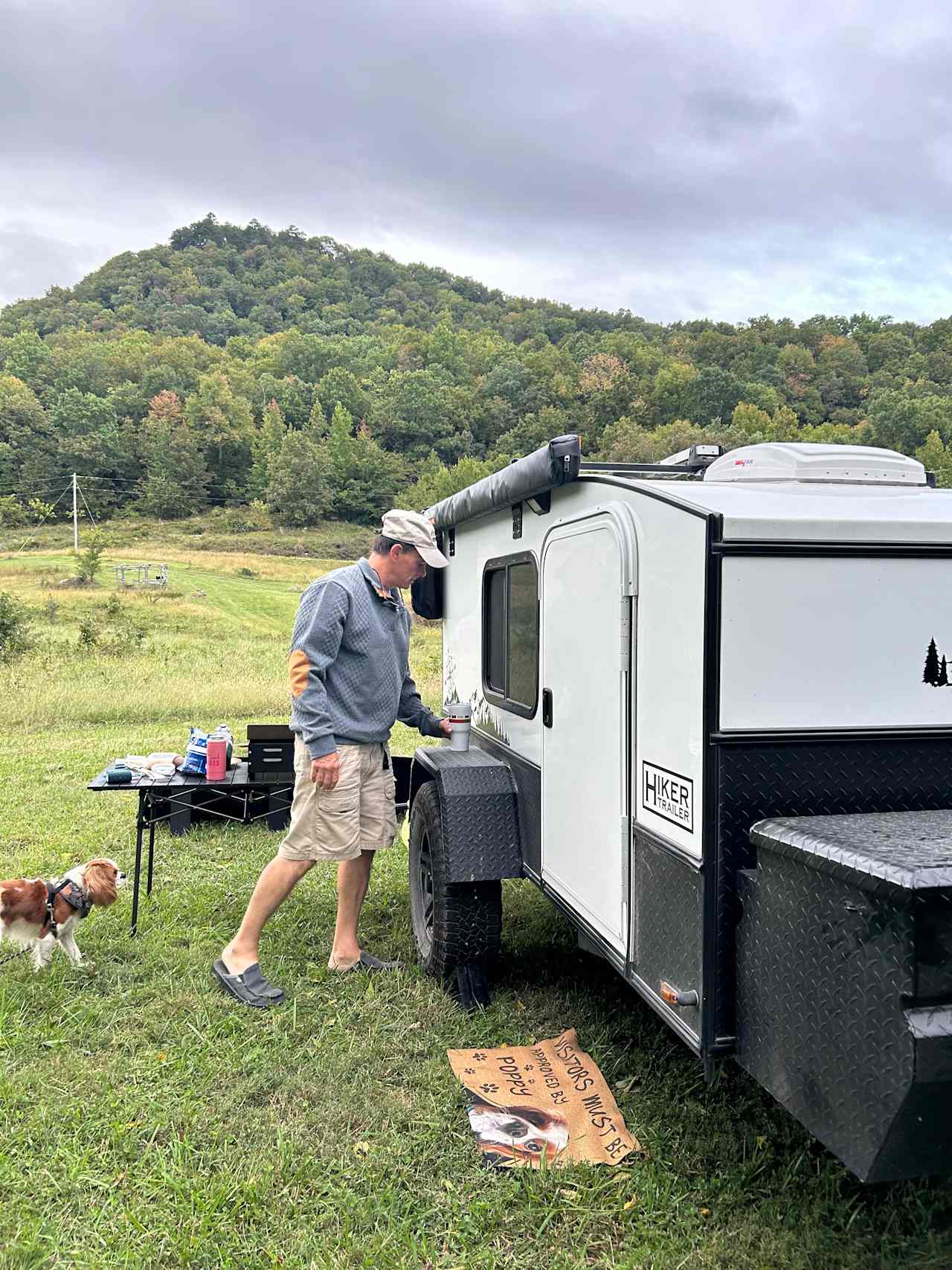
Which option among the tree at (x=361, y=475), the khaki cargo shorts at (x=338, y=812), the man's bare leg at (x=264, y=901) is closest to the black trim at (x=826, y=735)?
the khaki cargo shorts at (x=338, y=812)

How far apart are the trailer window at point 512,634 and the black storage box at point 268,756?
1.41 m

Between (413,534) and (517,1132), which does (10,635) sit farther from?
(517,1132)

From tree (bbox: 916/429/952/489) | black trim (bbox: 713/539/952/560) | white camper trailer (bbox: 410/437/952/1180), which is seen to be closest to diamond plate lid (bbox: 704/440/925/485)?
white camper trailer (bbox: 410/437/952/1180)

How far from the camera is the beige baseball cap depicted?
3.95 metres

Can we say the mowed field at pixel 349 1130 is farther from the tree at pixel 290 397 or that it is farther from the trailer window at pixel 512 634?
the tree at pixel 290 397

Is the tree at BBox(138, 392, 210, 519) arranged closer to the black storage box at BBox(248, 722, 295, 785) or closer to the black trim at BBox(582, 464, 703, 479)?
the black storage box at BBox(248, 722, 295, 785)

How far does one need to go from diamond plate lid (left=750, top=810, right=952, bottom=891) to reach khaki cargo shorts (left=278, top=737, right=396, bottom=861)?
2141 millimetres

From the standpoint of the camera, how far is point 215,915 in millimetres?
4973

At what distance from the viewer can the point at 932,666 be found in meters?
2.38

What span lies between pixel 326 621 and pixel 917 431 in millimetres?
30521

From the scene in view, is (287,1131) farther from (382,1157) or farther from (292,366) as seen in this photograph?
(292,366)

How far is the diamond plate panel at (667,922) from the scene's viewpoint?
228cm

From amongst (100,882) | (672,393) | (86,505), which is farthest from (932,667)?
(86,505)

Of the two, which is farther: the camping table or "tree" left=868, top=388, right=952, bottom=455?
"tree" left=868, top=388, right=952, bottom=455
